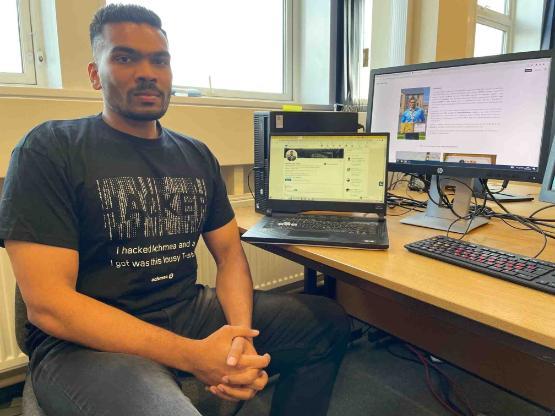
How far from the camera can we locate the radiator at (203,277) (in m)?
1.38

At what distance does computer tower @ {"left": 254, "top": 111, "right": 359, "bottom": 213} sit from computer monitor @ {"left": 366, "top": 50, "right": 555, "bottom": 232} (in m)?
0.14

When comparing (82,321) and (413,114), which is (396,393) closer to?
(413,114)

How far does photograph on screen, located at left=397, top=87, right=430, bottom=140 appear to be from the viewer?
1.33m

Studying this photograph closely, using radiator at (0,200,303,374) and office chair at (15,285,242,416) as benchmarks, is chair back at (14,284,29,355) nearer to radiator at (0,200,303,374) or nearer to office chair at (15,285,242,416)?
office chair at (15,285,242,416)

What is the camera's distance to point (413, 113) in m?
1.36

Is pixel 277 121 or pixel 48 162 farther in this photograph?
pixel 277 121

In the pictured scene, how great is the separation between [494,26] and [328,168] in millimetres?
3268

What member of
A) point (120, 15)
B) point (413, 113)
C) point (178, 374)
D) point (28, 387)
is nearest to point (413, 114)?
point (413, 113)

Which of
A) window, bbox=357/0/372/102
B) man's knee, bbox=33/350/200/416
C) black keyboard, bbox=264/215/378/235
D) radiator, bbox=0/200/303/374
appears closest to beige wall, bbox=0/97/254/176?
radiator, bbox=0/200/303/374

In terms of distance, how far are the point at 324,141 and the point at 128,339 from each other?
2.70 ft

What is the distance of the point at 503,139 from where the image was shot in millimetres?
1182

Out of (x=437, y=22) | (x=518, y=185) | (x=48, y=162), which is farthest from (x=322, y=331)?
(x=437, y=22)

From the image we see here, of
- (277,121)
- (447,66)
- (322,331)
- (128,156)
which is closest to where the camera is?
(128,156)

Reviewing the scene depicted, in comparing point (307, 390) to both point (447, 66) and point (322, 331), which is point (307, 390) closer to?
point (322, 331)
